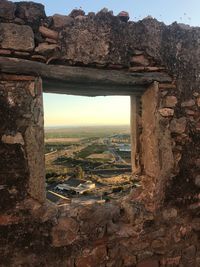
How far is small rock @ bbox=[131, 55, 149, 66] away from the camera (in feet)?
11.6

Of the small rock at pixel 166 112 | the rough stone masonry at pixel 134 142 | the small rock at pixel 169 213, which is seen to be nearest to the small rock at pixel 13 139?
the rough stone masonry at pixel 134 142

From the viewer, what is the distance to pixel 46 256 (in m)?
3.13

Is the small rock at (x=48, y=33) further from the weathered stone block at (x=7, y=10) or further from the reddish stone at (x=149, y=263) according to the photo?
the reddish stone at (x=149, y=263)

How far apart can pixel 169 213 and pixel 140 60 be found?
1.70 meters

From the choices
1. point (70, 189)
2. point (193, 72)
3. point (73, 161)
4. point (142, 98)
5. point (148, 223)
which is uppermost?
point (193, 72)

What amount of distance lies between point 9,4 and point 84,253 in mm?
2384

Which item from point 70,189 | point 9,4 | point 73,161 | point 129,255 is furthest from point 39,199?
point 73,161

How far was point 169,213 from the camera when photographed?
12.4 ft

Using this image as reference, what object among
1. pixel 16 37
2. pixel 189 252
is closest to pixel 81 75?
pixel 16 37

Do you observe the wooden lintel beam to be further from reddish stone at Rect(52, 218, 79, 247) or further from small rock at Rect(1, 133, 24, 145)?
reddish stone at Rect(52, 218, 79, 247)

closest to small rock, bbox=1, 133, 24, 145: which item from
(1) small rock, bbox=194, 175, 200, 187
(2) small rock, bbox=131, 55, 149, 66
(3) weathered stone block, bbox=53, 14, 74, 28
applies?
(3) weathered stone block, bbox=53, 14, 74, 28

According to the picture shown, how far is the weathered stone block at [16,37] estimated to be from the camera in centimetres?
290

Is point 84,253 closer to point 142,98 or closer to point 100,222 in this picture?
point 100,222

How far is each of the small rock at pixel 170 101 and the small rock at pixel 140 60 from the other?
44 centimetres
